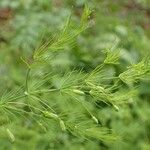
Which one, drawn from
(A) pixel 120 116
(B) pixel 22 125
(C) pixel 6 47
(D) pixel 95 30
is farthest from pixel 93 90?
(D) pixel 95 30

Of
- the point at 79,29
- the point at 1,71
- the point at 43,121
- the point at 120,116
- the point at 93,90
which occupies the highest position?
the point at 79,29

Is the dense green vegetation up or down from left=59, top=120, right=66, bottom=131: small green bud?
down

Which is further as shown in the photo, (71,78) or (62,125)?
(71,78)

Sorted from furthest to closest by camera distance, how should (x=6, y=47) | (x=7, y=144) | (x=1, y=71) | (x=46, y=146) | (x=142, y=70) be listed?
1. (x=6, y=47)
2. (x=1, y=71)
3. (x=46, y=146)
4. (x=7, y=144)
5. (x=142, y=70)

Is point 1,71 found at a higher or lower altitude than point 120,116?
higher

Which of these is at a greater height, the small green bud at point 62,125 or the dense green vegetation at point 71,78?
the small green bud at point 62,125

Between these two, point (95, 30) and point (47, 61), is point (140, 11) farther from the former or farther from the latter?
point (47, 61)

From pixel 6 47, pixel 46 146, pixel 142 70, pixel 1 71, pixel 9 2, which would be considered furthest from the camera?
pixel 6 47

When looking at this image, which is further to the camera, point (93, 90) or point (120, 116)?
point (120, 116)
